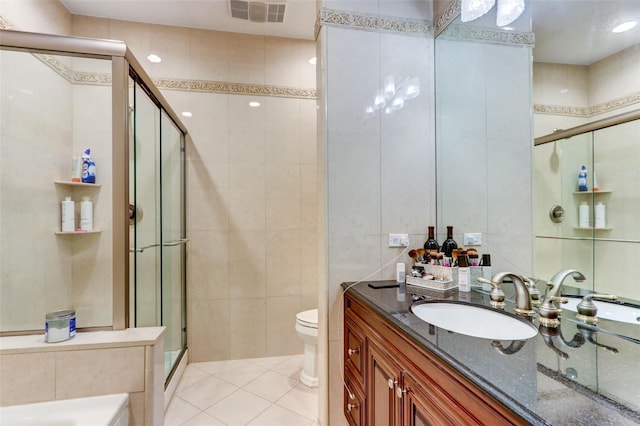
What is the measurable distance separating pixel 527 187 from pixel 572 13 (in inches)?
25.5

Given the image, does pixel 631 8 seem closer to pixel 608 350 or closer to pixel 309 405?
pixel 608 350

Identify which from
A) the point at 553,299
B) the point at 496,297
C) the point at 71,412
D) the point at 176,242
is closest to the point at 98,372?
the point at 71,412

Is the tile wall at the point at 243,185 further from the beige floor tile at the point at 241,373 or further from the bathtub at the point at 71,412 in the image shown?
the bathtub at the point at 71,412

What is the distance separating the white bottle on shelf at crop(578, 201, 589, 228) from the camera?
1011 millimetres

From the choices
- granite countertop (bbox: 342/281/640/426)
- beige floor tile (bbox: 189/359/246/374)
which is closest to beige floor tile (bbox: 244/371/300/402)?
beige floor tile (bbox: 189/359/246/374)

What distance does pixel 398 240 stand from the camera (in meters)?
1.83

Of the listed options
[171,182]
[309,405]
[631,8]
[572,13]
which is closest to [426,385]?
[631,8]

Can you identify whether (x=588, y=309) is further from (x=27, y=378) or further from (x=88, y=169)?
(x=88, y=169)

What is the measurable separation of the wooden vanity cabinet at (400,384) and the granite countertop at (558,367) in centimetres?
3

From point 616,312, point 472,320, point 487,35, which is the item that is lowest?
point 472,320

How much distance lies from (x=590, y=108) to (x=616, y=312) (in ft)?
2.12

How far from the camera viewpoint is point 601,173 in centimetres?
98

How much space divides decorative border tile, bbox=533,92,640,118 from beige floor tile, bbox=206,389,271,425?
7.46 ft

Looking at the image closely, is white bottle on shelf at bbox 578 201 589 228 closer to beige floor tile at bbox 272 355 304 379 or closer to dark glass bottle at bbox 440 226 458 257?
dark glass bottle at bbox 440 226 458 257
